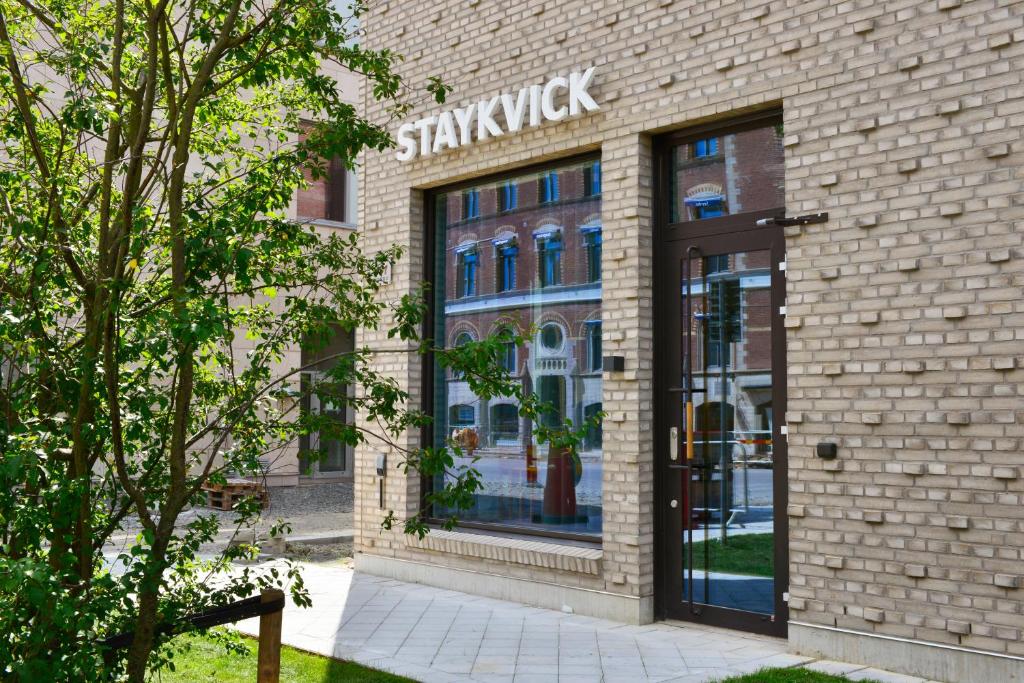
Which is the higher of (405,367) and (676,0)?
(676,0)

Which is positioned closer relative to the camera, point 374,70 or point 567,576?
point 374,70

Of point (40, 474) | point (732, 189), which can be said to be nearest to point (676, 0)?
point (732, 189)

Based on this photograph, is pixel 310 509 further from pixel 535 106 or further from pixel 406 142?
pixel 535 106

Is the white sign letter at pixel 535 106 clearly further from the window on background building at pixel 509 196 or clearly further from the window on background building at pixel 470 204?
the window on background building at pixel 470 204

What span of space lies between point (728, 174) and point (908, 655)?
3355mm

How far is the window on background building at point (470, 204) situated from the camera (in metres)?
9.41

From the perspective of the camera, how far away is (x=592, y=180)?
836 centimetres

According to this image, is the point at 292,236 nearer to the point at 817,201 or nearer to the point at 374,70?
the point at 374,70

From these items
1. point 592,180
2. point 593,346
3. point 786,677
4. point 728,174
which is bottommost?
point 786,677

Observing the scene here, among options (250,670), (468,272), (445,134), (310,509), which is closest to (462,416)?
(468,272)

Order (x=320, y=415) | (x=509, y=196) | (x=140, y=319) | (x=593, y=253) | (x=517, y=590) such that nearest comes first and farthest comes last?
(x=140, y=319) < (x=320, y=415) < (x=593, y=253) < (x=517, y=590) < (x=509, y=196)

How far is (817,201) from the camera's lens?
6.60 metres

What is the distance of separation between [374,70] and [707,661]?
3980 millimetres

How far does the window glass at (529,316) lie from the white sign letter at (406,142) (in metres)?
0.52
